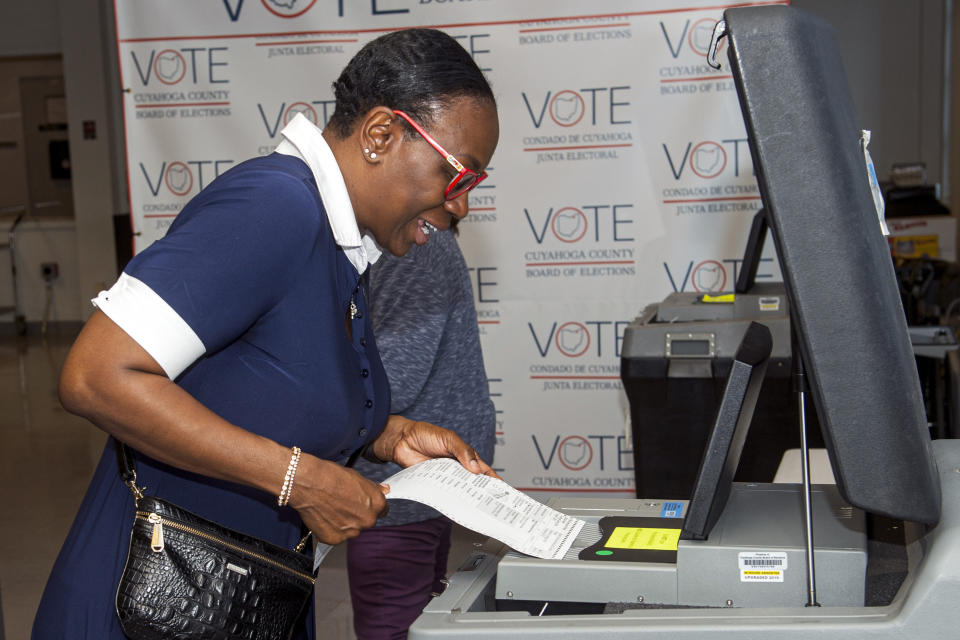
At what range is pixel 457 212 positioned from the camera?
1.32 metres

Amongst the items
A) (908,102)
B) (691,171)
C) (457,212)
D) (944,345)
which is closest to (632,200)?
(691,171)

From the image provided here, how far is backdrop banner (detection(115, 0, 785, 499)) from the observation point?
135 inches

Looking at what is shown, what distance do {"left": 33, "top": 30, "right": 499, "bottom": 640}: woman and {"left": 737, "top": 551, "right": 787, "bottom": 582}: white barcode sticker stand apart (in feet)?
1.41

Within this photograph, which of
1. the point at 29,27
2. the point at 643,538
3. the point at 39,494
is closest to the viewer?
the point at 643,538

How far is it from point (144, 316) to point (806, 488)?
0.70 meters

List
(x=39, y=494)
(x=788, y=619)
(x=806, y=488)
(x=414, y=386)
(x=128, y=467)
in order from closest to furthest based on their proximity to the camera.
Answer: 1. (x=788, y=619)
2. (x=806, y=488)
3. (x=128, y=467)
4. (x=414, y=386)
5. (x=39, y=494)

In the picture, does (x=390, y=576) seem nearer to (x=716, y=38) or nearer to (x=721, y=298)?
(x=721, y=298)

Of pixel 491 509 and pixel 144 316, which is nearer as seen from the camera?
pixel 144 316

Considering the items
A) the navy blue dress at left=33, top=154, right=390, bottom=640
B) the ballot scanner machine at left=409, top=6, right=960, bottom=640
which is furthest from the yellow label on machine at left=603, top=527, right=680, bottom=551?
the navy blue dress at left=33, top=154, right=390, bottom=640

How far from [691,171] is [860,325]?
269cm

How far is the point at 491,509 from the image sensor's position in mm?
1134

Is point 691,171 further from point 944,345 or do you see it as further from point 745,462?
point 745,462

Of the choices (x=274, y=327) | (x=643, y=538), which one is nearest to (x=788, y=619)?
(x=643, y=538)

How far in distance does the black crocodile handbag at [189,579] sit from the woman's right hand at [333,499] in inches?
4.7
